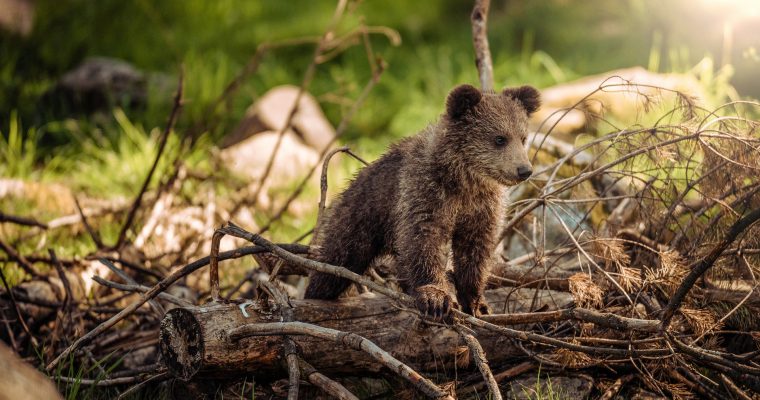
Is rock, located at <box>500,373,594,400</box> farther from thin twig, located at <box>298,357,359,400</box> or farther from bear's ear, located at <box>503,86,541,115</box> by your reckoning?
bear's ear, located at <box>503,86,541,115</box>

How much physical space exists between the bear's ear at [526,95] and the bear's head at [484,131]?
5.2 inches

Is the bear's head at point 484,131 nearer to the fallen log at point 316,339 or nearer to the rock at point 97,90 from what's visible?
the fallen log at point 316,339

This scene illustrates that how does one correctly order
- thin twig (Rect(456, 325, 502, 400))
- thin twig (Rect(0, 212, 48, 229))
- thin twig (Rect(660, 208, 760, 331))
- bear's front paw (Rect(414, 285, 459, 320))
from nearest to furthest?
thin twig (Rect(660, 208, 760, 331)), thin twig (Rect(456, 325, 502, 400)), bear's front paw (Rect(414, 285, 459, 320)), thin twig (Rect(0, 212, 48, 229))

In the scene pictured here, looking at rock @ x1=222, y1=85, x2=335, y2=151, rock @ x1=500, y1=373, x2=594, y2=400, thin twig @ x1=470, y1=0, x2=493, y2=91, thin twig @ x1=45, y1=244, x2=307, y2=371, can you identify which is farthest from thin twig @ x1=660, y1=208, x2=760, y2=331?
rock @ x1=222, y1=85, x2=335, y2=151

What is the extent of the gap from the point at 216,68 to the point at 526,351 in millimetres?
6927

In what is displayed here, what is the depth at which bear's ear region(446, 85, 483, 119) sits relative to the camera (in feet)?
12.7

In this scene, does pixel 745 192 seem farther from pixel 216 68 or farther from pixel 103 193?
pixel 216 68

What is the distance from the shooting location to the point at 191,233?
19.4 feet

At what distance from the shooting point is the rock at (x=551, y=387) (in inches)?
149

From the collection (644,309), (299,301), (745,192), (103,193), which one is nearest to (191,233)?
(103,193)

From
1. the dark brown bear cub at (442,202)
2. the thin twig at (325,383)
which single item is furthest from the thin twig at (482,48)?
the thin twig at (325,383)

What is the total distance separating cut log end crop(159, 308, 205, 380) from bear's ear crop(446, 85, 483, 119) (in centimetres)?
149

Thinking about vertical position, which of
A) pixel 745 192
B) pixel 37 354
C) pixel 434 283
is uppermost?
pixel 745 192

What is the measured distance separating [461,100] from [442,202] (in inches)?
19.3
